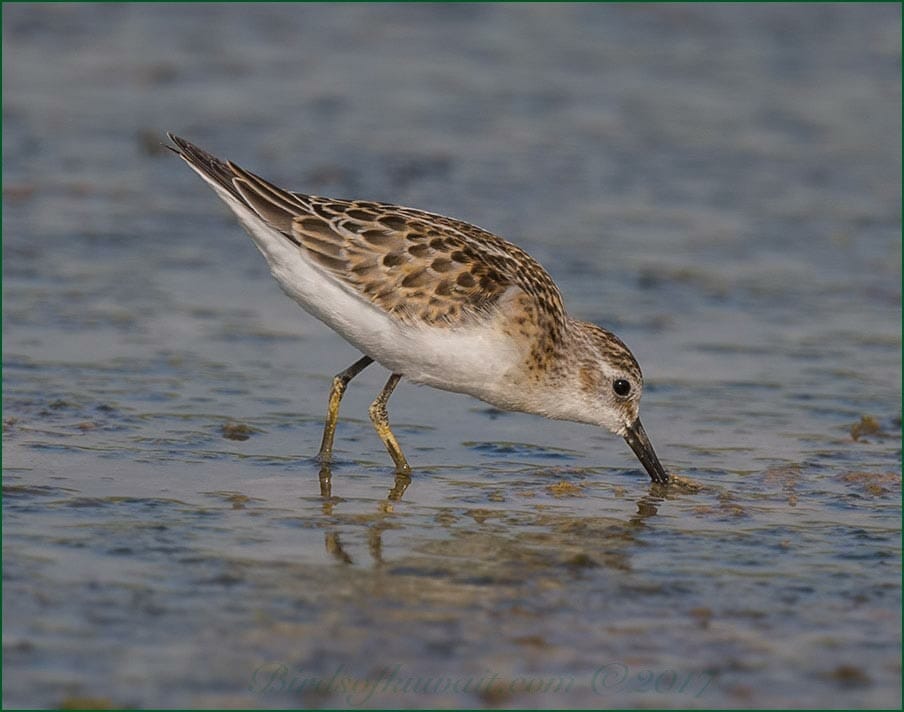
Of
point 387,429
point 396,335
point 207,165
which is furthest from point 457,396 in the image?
point 207,165

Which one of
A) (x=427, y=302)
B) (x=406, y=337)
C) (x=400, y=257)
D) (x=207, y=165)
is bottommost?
(x=406, y=337)

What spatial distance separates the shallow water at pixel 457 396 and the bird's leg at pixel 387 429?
11cm

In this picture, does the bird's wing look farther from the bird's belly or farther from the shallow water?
the shallow water

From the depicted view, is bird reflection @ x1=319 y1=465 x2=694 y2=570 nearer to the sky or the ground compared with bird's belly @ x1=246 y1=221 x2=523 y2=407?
nearer to the ground

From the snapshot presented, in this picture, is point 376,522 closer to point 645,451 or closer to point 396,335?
point 396,335

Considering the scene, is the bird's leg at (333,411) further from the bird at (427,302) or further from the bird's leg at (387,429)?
the bird's leg at (387,429)

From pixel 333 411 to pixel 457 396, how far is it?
1.57m

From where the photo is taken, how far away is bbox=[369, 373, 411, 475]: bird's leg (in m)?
8.47

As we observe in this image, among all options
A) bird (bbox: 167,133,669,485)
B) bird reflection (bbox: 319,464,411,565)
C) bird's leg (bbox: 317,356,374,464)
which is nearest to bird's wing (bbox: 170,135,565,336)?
bird (bbox: 167,133,669,485)

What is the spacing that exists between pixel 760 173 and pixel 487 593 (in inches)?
365

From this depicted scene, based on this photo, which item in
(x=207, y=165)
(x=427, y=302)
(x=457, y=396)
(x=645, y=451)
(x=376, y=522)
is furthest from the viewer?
(x=457, y=396)

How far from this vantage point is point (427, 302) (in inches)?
323

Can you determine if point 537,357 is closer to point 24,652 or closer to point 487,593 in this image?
point 487,593

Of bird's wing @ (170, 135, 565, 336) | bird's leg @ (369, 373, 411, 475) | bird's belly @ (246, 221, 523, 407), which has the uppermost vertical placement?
bird's wing @ (170, 135, 565, 336)
